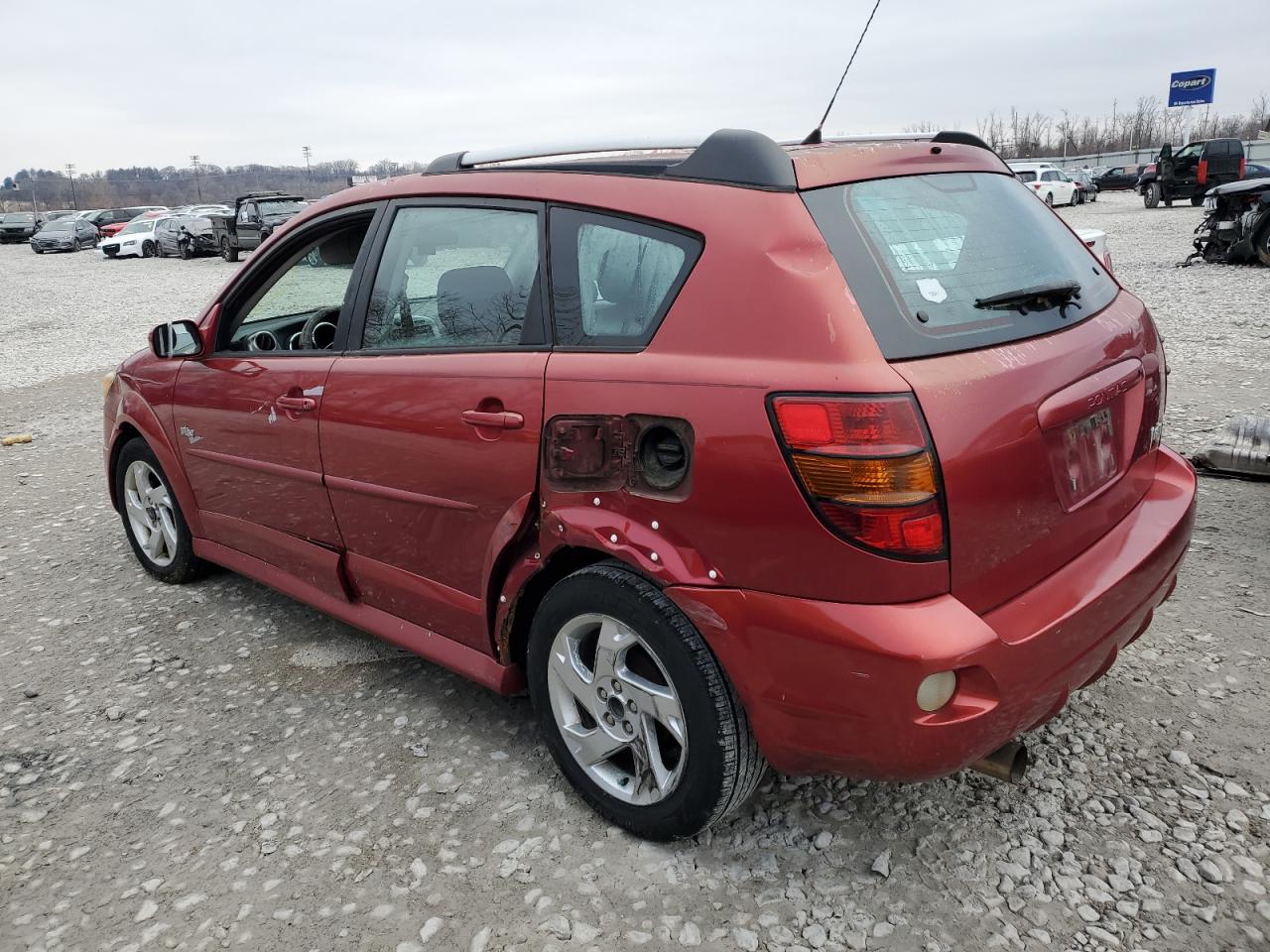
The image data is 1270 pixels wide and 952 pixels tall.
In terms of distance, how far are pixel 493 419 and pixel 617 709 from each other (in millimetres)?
834

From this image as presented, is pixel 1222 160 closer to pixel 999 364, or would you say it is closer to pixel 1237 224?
pixel 1237 224

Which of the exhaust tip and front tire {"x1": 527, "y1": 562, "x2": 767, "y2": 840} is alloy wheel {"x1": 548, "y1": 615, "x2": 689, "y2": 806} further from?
the exhaust tip

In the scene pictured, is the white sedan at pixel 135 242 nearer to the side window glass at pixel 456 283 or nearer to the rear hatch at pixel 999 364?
the side window glass at pixel 456 283

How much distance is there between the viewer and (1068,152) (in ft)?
265

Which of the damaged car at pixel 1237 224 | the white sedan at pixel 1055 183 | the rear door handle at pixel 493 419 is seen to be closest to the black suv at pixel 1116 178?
the white sedan at pixel 1055 183

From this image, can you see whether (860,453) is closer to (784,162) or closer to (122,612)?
(784,162)

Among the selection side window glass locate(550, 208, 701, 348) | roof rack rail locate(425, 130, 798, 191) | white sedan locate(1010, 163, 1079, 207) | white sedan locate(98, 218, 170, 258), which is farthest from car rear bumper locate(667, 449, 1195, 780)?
white sedan locate(98, 218, 170, 258)

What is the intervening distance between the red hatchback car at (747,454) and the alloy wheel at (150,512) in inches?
64.2

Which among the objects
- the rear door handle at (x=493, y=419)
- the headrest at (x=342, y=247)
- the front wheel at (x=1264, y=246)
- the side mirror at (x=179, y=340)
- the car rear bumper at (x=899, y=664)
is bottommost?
the front wheel at (x=1264, y=246)

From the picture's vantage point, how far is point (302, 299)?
3795 mm

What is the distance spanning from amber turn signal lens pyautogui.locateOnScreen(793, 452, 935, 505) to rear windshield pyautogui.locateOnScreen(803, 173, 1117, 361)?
0.23m

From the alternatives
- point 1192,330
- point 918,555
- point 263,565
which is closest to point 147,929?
point 263,565

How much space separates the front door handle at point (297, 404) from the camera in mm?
3248

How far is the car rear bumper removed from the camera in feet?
6.63
